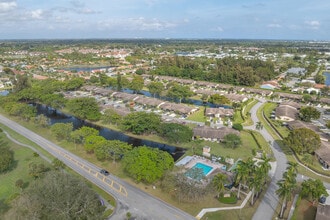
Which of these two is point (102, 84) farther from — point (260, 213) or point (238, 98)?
point (260, 213)

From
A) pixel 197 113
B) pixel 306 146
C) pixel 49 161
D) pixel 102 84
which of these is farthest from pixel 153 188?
pixel 102 84

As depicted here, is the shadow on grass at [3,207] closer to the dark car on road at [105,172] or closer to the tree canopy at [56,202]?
the tree canopy at [56,202]

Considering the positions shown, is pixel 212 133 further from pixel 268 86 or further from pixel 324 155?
pixel 268 86

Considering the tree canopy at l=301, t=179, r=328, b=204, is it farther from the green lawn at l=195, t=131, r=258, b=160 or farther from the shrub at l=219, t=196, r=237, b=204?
the green lawn at l=195, t=131, r=258, b=160

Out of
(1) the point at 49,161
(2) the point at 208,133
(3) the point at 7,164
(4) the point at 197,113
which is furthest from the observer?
(4) the point at 197,113

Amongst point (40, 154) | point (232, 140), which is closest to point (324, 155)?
point (232, 140)

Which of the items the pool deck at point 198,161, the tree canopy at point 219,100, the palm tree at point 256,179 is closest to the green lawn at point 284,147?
the tree canopy at point 219,100
